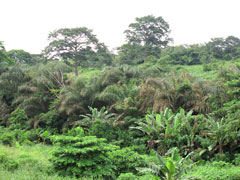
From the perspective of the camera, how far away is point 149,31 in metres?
29.8

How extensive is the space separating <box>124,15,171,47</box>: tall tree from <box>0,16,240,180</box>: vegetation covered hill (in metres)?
10.9

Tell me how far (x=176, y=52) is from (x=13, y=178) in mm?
27328

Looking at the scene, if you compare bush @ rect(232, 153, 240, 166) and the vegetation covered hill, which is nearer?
the vegetation covered hill

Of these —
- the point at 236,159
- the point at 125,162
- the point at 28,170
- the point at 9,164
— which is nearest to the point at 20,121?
the point at 9,164

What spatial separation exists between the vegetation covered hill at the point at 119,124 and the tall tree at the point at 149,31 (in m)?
10.9

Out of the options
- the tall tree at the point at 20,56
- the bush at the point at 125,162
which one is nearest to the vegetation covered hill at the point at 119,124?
the bush at the point at 125,162

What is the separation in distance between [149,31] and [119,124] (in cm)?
2259

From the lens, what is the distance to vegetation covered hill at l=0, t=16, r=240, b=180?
532 cm

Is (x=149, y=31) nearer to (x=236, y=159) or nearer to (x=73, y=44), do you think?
(x=73, y=44)

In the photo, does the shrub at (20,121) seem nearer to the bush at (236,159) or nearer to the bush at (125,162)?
the bush at (125,162)

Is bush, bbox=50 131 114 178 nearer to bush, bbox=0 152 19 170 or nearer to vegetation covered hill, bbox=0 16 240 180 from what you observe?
vegetation covered hill, bbox=0 16 240 180

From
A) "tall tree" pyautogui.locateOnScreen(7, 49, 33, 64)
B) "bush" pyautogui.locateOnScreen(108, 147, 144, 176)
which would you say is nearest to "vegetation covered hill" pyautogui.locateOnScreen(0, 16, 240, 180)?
"bush" pyautogui.locateOnScreen(108, 147, 144, 176)

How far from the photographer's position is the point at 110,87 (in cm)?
1123

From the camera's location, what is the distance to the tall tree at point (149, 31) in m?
29.4
